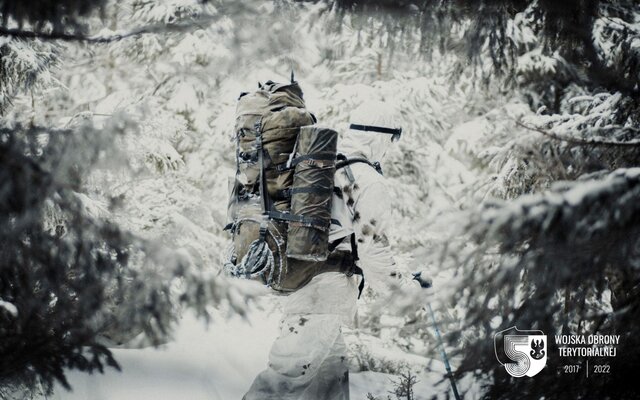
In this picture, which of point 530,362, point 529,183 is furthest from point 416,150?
point 530,362

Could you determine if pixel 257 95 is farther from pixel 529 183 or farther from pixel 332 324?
pixel 529 183

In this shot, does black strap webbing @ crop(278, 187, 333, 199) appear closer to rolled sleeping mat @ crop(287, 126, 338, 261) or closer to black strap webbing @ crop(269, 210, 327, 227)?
rolled sleeping mat @ crop(287, 126, 338, 261)

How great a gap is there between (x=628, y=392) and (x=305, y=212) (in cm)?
208

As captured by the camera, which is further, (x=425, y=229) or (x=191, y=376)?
(x=191, y=376)

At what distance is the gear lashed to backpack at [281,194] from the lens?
3.55 m

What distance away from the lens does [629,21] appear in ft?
13.7

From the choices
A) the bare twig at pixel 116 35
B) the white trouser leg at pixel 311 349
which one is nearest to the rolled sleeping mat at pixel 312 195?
the white trouser leg at pixel 311 349

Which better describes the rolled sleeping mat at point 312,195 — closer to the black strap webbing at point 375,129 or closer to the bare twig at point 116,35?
the black strap webbing at point 375,129

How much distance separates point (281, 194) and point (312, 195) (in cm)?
30

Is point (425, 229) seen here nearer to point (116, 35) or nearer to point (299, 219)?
point (299, 219)

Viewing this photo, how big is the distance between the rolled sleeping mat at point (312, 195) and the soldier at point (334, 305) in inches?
11.4

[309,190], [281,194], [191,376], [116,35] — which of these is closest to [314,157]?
[309,190]

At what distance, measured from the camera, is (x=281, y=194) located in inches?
149

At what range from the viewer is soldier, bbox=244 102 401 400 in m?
3.88
